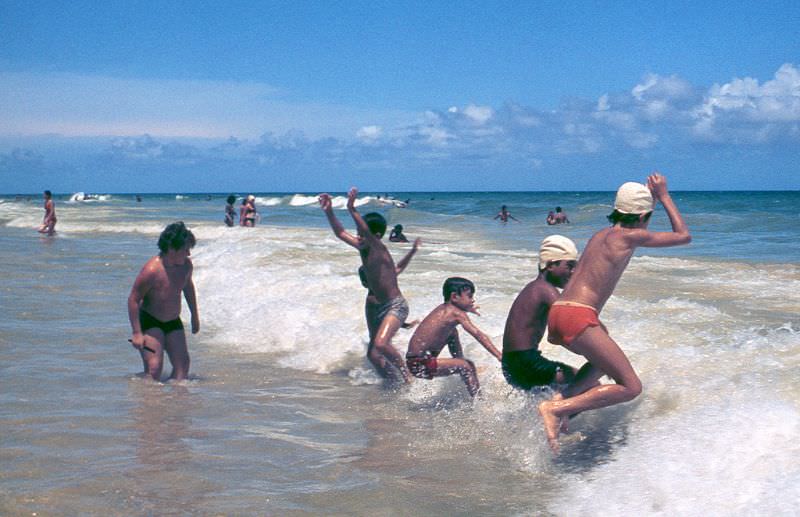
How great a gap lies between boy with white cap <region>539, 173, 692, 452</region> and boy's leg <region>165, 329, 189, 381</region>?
11.2 feet

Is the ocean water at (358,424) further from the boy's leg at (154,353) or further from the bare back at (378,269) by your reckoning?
the bare back at (378,269)

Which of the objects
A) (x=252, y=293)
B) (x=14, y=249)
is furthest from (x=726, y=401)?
(x=14, y=249)

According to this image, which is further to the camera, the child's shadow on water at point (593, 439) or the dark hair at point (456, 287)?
the dark hair at point (456, 287)

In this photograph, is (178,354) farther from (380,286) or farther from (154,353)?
(380,286)

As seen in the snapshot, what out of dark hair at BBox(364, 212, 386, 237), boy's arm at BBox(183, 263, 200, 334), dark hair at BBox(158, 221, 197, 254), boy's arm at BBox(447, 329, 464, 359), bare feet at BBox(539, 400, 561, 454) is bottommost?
bare feet at BBox(539, 400, 561, 454)

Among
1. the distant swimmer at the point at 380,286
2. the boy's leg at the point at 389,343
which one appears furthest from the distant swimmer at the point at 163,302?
the boy's leg at the point at 389,343

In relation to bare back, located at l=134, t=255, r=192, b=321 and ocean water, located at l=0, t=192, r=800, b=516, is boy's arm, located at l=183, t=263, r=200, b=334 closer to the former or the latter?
bare back, located at l=134, t=255, r=192, b=321

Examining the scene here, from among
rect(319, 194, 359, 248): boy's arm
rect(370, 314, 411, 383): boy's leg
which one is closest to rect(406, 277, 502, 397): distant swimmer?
rect(370, 314, 411, 383): boy's leg

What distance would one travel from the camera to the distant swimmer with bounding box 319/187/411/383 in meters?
7.25

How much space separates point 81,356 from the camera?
8375 millimetres

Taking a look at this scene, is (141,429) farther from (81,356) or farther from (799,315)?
(799,315)

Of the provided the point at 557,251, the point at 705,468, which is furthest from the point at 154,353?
the point at 705,468

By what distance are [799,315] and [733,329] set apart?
2.29m

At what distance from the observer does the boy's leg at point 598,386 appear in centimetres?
489
